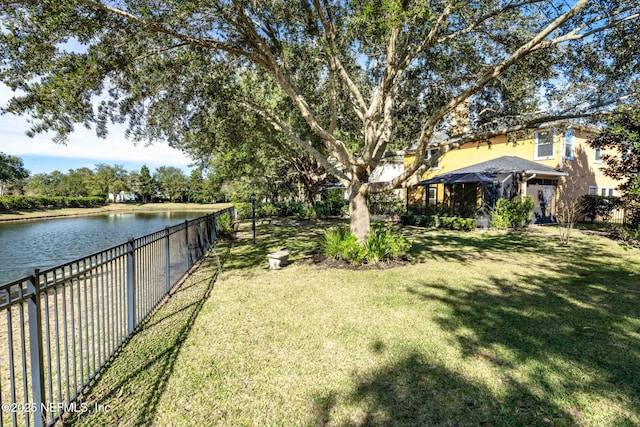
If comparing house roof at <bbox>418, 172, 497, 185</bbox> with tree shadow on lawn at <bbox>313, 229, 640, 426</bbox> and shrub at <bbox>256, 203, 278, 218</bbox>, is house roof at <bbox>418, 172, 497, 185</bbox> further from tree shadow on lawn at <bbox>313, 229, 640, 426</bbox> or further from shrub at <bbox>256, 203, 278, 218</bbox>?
shrub at <bbox>256, 203, 278, 218</bbox>

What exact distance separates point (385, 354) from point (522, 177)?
1694 centimetres

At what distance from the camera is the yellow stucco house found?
17.3 metres

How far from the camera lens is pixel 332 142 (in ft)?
27.7

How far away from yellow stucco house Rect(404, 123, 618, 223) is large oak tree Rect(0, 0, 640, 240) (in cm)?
723

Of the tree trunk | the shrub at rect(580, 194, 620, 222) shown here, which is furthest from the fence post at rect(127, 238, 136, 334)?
the shrub at rect(580, 194, 620, 222)

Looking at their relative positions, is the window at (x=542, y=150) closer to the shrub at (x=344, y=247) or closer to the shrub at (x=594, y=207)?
the shrub at (x=594, y=207)

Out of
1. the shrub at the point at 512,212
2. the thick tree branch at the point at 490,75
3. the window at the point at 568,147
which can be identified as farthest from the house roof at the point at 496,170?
the thick tree branch at the point at 490,75

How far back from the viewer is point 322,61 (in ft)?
32.7

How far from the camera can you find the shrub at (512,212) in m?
16.6

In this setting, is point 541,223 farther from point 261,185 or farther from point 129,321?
point 261,185

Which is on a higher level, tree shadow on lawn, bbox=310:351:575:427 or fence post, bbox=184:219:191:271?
fence post, bbox=184:219:191:271

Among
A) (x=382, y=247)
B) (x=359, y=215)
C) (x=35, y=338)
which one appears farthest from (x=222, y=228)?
(x=35, y=338)

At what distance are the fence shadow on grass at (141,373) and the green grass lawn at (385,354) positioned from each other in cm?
2

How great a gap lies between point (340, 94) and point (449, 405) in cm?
1133
